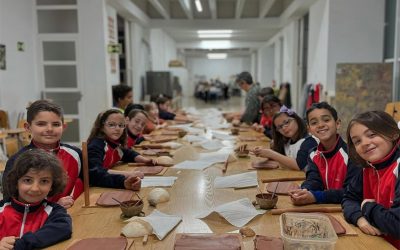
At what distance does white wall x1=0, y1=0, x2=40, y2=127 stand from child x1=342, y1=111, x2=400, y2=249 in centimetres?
456

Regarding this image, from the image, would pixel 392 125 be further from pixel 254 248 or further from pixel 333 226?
pixel 254 248

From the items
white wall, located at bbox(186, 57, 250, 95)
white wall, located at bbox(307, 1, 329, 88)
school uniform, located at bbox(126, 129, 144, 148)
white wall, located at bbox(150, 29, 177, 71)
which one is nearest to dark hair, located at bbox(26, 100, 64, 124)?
school uniform, located at bbox(126, 129, 144, 148)

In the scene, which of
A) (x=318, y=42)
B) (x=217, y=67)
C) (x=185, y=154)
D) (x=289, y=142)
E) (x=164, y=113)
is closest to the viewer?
(x=289, y=142)

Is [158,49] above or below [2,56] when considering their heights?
above

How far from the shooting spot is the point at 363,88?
4473mm

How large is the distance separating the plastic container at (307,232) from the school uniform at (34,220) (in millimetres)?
758

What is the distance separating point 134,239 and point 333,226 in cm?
72

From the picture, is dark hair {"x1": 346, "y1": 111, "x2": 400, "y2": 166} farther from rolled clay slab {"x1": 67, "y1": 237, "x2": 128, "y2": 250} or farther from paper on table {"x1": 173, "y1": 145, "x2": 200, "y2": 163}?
paper on table {"x1": 173, "y1": 145, "x2": 200, "y2": 163}

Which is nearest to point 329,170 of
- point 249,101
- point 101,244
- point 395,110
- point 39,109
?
point 101,244

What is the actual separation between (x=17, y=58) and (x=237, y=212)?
4.83 meters

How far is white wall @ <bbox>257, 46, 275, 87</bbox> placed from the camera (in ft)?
49.5

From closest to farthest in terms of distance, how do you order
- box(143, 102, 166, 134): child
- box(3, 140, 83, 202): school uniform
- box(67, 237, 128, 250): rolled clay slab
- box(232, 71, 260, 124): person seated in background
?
box(67, 237, 128, 250): rolled clay slab → box(3, 140, 83, 202): school uniform → box(143, 102, 166, 134): child → box(232, 71, 260, 124): person seated in background

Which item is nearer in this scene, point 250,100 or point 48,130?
point 48,130

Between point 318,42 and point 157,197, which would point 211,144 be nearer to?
point 157,197
